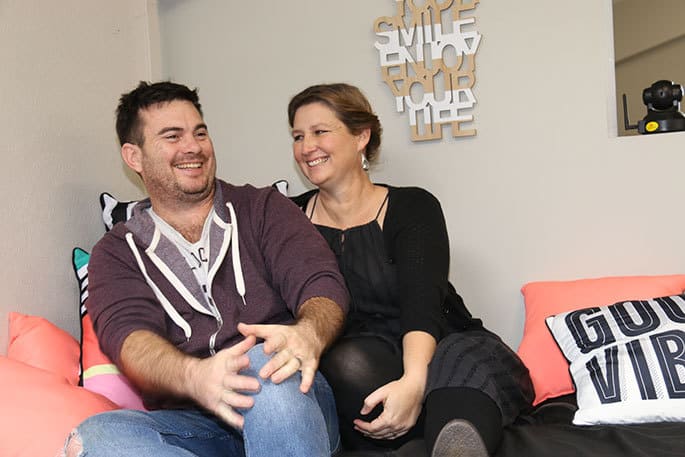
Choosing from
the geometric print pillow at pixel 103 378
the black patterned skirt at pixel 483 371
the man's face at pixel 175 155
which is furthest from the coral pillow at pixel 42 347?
the black patterned skirt at pixel 483 371

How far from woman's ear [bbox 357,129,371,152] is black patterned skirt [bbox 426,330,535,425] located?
2.24ft

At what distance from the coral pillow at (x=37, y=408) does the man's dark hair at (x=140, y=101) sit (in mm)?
683

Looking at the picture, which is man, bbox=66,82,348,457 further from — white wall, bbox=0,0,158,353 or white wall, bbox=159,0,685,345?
white wall, bbox=159,0,685,345

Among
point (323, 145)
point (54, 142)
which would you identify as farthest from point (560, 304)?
point (54, 142)

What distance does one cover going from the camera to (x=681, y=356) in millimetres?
1718

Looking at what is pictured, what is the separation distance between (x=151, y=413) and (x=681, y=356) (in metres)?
1.23

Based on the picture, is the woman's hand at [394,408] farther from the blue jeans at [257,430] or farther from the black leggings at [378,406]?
the blue jeans at [257,430]

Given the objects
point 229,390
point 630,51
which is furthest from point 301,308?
point 630,51

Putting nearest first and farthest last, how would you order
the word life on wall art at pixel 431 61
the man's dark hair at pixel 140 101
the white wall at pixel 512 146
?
1. the man's dark hair at pixel 140 101
2. the white wall at pixel 512 146
3. the word life on wall art at pixel 431 61

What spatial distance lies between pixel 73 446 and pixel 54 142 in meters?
1.15

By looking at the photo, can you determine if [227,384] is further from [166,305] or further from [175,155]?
[175,155]

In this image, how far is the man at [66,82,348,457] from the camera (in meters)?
1.31

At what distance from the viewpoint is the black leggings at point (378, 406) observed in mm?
1500

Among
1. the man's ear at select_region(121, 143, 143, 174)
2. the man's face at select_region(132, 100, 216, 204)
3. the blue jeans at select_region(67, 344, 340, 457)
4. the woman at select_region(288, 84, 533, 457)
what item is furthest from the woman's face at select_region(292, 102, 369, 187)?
the blue jeans at select_region(67, 344, 340, 457)
